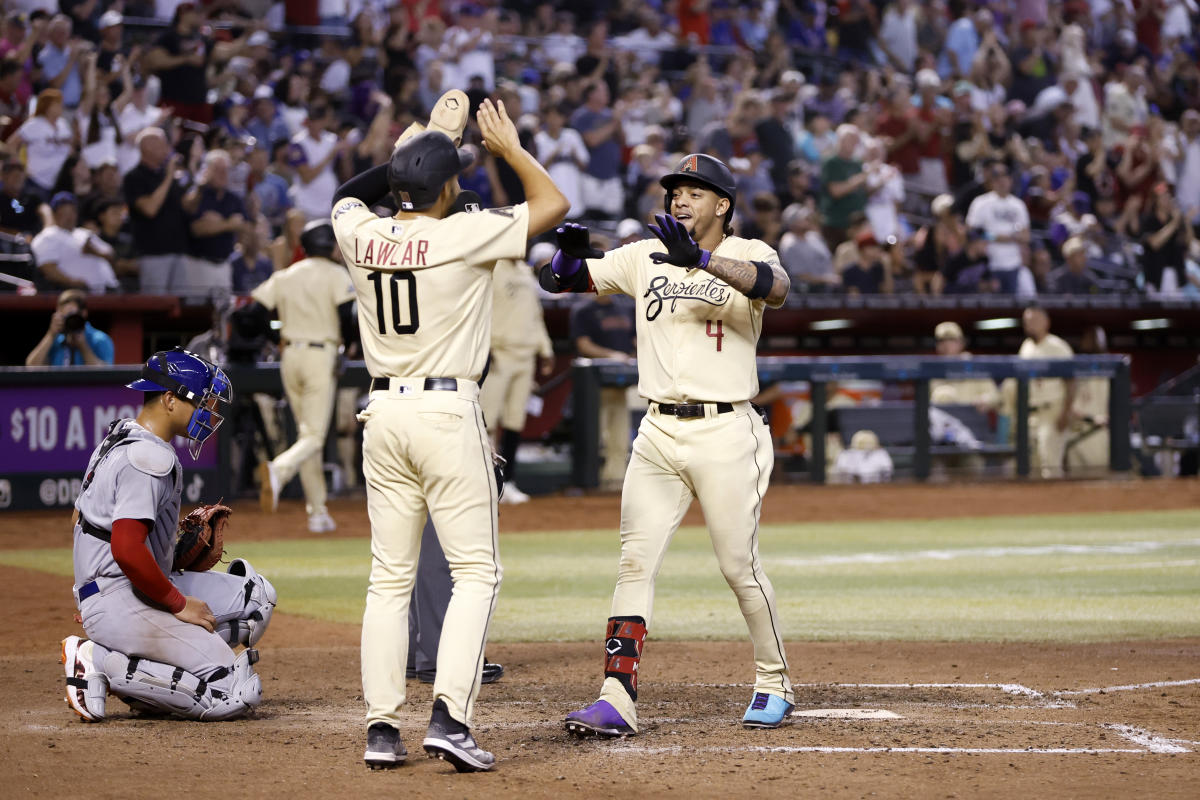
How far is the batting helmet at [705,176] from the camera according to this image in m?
5.37

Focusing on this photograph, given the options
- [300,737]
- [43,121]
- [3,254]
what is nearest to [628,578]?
[300,737]

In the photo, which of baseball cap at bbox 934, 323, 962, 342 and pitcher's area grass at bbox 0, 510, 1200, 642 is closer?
pitcher's area grass at bbox 0, 510, 1200, 642

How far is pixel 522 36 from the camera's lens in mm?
20906

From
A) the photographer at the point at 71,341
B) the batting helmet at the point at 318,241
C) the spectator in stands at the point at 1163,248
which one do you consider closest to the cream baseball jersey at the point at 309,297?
the batting helmet at the point at 318,241

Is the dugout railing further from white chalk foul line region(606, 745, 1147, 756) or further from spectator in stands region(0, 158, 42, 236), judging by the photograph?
white chalk foul line region(606, 745, 1147, 756)

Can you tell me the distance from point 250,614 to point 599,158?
495 inches

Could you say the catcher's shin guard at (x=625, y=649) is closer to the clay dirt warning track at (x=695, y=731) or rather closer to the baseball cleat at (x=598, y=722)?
the baseball cleat at (x=598, y=722)

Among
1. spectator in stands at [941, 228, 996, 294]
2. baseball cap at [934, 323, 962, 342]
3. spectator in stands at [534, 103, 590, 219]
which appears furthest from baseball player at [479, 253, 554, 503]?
spectator in stands at [941, 228, 996, 294]

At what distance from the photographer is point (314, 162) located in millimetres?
15969

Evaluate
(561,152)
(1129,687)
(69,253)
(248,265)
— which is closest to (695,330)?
(1129,687)

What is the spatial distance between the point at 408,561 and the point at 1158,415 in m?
14.4

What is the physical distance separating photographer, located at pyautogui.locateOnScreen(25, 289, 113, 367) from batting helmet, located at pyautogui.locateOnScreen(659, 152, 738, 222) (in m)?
8.60

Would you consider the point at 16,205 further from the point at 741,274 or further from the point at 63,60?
the point at 741,274

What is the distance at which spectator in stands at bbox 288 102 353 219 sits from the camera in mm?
15828
